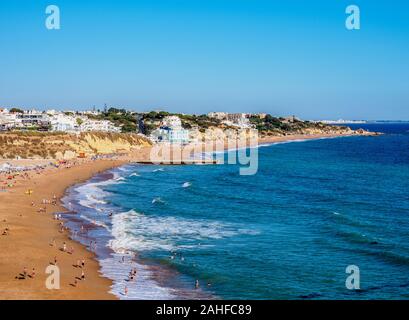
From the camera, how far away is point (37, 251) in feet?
101

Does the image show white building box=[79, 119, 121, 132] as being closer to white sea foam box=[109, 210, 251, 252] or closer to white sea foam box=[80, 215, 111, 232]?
white sea foam box=[80, 215, 111, 232]

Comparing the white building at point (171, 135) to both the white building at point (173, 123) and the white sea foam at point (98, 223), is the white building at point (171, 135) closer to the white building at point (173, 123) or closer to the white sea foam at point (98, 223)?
the white building at point (173, 123)

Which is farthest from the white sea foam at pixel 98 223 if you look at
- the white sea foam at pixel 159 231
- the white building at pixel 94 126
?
the white building at pixel 94 126

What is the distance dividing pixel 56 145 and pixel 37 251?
6317 centimetres

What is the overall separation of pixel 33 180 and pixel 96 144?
41.2 m

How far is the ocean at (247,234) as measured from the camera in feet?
84.2

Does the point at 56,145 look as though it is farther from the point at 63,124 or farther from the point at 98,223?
the point at 98,223

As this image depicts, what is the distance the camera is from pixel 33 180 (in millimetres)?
61406

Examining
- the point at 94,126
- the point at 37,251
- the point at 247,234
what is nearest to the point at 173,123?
the point at 94,126

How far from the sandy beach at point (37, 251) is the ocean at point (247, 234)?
1174 mm

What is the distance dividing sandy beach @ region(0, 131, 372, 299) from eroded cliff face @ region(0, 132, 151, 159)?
27786 mm
